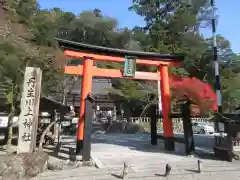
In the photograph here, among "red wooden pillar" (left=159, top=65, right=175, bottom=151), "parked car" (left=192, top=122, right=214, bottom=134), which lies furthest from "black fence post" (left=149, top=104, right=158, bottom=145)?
"parked car" (left=192, top=122, right=214, bottom=134)

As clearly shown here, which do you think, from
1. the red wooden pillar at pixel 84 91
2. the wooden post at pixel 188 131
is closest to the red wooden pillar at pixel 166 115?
the wooden post at pixel 188 131

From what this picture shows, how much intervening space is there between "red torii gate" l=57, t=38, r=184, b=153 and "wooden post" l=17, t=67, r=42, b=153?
2.22 meters

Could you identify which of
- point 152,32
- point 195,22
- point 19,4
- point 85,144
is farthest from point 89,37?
point 85,144

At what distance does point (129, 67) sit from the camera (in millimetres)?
11508

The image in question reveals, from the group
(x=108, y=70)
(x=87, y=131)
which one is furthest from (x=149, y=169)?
(x=108, y=70)

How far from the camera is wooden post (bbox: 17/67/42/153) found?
765 cm

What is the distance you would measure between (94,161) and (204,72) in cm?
2253

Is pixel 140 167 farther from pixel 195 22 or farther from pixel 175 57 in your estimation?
pixel 195 22

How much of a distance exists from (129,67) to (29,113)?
514 cm

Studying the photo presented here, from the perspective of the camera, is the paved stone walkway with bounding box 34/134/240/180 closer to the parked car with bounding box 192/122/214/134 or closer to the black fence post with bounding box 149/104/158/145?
the black fence post with bounding box 149/104/158/145

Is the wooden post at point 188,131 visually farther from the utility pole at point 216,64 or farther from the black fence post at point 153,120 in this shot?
the black fence post at point 153,120

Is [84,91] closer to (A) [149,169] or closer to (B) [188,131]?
(A) [149,169]

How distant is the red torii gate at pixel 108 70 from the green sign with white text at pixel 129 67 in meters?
0.19

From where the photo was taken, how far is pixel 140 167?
26.5 ft
